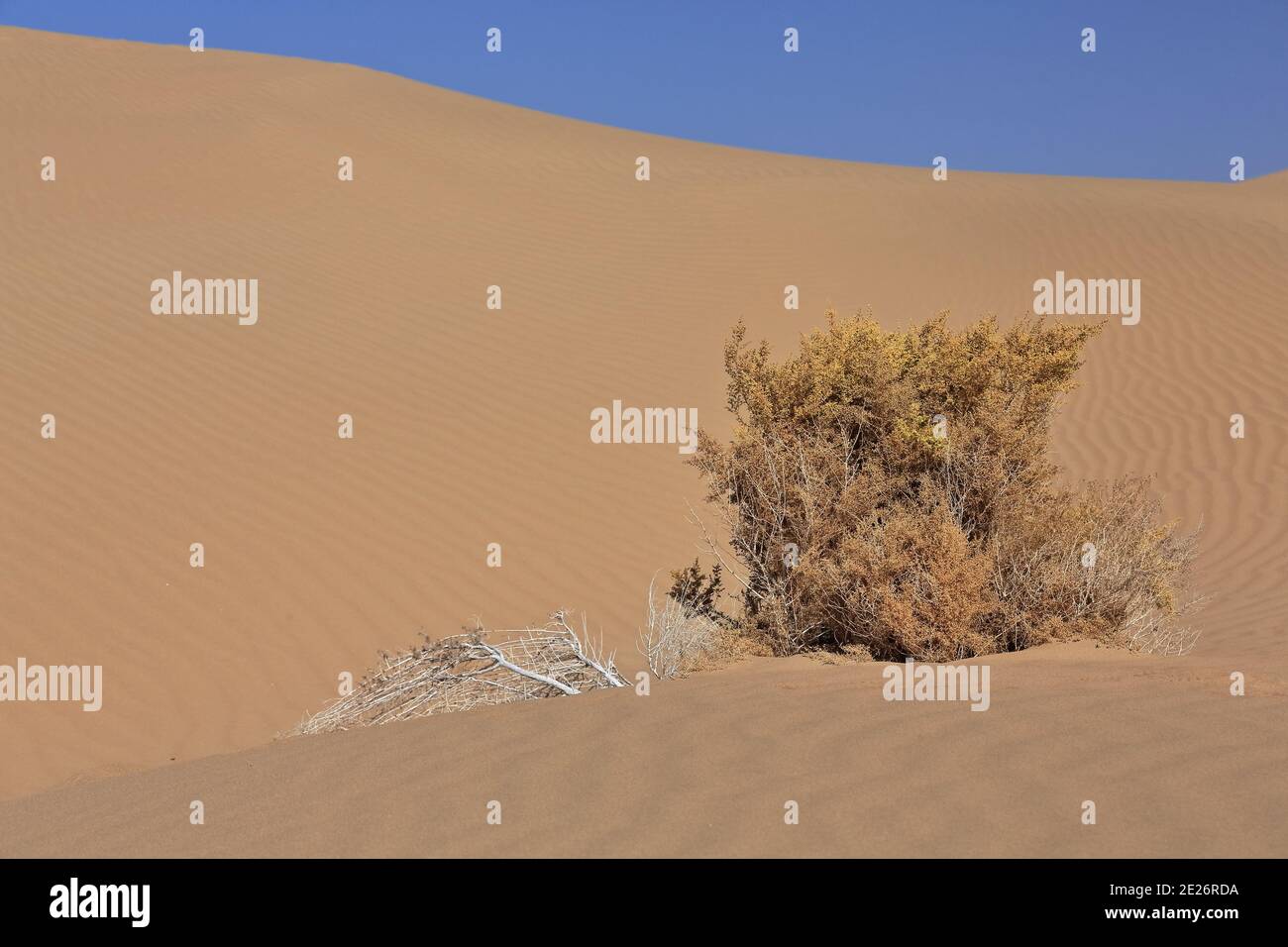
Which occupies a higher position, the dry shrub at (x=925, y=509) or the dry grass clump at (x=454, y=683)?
the dry shrub at (x=925, y=509)

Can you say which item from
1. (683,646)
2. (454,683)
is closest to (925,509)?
(683,646)

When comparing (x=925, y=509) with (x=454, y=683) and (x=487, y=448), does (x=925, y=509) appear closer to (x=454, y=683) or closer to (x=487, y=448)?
(x=454, y=683)

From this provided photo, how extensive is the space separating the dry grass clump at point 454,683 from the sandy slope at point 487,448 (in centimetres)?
72

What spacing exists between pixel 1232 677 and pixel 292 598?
6.58 m

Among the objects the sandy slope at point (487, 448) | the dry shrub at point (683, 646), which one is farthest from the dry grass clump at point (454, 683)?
the sandy slope at point (487, 448)

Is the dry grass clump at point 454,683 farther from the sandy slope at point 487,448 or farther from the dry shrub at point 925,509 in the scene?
the dry shrub at point 925,509

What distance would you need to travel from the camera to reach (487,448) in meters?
12.1

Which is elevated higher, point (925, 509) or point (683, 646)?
point (925, 509)

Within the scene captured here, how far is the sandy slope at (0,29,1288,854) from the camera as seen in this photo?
12.5ft

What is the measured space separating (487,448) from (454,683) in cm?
642

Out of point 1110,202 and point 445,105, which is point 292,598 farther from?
point 445,105

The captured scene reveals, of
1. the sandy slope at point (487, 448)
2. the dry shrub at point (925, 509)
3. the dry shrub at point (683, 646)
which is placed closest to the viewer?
the sandy slope at point (487, 448)

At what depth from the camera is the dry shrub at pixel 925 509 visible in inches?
222

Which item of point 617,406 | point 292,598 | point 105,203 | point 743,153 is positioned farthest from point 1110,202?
point 292,598
